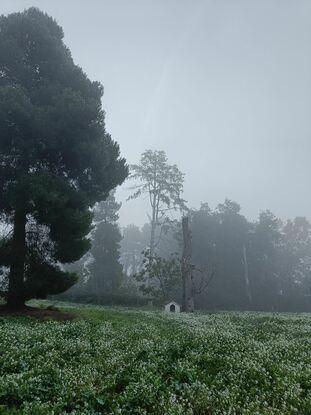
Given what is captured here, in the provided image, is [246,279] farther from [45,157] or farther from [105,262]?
[45,157]

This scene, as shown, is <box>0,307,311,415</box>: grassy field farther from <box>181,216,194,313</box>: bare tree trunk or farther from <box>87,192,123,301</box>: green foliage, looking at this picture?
<box>87,192,123,301</box>: green foliage

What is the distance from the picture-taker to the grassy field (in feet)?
23.3

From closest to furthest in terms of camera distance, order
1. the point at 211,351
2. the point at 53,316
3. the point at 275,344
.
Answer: the point at 211,351 < the point at 275,344 < the point at 53,316

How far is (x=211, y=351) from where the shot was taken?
11.4m

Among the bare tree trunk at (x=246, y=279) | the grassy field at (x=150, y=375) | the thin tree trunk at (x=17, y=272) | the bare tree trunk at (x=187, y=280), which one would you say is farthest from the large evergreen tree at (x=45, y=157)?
the bare tree trunk at (x=246, y=279)

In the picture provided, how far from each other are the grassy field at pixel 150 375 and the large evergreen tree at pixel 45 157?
7.61 metres

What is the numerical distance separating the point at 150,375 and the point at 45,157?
17284 mm

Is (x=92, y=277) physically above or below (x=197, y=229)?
below

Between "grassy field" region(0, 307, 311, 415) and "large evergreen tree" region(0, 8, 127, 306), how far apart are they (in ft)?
25.0

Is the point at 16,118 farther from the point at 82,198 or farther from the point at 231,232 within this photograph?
the point at 231,232

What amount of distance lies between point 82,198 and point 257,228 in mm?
56314

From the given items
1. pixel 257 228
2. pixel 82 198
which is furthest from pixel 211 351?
pixel 257 228

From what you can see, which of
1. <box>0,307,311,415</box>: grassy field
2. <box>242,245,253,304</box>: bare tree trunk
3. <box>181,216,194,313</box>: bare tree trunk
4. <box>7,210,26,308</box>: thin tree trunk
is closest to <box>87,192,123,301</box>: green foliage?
<box>181,216,194,313</box>: bare tree trunk

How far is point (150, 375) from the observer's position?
28.3 feet
